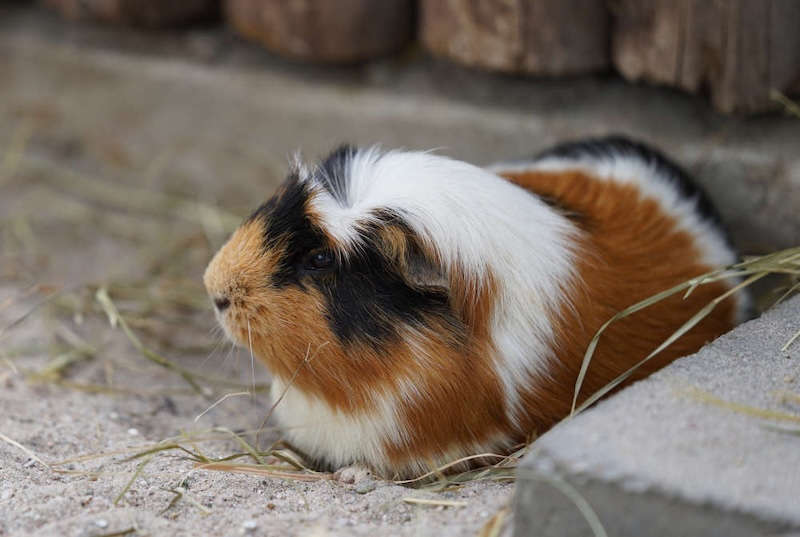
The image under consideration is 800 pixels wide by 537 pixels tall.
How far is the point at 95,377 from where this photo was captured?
2205 mm

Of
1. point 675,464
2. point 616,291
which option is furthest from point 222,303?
point 675,464

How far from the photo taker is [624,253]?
1.82 metres

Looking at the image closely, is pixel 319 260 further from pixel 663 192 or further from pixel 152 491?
pixel 663 192

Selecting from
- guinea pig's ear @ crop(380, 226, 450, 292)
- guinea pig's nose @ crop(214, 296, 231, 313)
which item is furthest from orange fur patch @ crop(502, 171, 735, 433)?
guinea pig's nose @ crop(214, 296, 231, 313)

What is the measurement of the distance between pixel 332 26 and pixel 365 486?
141 cm

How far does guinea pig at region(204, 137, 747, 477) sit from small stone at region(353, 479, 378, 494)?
2.0 inches

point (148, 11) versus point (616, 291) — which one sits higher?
point (148, 11)

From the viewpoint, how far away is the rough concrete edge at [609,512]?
45.4 inches

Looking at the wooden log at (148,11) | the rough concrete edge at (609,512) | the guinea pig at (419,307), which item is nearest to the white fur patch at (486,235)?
the guinea pig at (419,307)

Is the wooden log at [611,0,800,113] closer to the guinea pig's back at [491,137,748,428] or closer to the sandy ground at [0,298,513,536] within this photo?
the guinea pig's back at [491,137,748,428]

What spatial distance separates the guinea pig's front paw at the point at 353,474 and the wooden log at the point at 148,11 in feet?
5.78

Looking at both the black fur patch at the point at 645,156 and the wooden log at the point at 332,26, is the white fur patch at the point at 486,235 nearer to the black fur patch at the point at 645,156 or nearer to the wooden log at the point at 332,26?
the black fur patch at the point at 645,156

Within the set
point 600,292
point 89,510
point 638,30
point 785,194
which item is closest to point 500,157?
point 638,30

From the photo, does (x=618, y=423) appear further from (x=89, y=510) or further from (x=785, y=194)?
(x=785, y=194)
